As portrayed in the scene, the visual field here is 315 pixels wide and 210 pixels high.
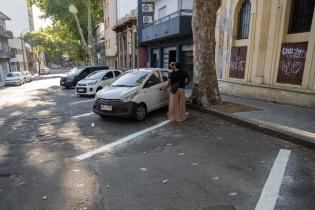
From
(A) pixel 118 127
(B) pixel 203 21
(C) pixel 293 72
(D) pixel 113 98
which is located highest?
(B) pixel 203 21

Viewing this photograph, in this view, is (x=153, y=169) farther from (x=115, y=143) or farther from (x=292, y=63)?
(x=292, y=63)

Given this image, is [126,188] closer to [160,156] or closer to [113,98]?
[160,156]

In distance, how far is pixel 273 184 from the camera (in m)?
3.85

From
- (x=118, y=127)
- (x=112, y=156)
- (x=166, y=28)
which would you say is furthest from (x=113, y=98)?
(x=166, y=28)

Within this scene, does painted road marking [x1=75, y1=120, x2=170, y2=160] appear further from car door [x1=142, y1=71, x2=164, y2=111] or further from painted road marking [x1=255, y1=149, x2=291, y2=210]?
painted road marking [x1=255, y1=149, x2=291, y2=210]

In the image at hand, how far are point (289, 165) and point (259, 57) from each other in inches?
274

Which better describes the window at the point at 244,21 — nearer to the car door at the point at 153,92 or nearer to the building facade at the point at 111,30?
the car door at the point at 153,92

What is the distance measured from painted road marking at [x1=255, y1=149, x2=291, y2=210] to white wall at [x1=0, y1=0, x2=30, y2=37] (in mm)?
58682

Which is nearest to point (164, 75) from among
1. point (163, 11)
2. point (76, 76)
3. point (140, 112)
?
point (140, 112)

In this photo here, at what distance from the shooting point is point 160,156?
16.8 feet

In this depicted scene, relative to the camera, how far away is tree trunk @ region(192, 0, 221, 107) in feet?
29.0

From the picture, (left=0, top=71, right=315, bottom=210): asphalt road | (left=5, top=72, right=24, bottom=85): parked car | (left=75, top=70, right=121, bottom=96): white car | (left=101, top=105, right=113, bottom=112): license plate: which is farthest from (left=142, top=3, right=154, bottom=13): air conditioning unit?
(left=5, top=72, right=24, bottom=85): parked car

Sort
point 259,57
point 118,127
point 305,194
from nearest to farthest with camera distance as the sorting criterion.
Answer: point 305,194 → point 118,127 → point 259,57

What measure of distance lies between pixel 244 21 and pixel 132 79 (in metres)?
6.41
